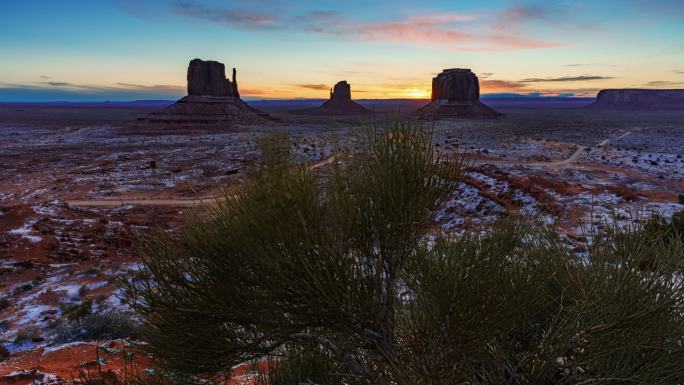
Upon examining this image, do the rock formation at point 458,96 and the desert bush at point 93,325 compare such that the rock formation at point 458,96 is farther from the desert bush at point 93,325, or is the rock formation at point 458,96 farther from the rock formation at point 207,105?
the desert bush at point 93,325

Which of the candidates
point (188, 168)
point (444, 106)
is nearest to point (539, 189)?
point (188, 168)

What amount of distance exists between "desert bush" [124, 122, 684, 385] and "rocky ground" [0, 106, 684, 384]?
1.53 ft

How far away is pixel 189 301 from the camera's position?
4.29 m

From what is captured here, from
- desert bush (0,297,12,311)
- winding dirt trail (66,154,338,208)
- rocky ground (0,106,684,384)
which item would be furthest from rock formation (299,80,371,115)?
desert bush (0,297,12,311)

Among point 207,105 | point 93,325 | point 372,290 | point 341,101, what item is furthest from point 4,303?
point 341,101

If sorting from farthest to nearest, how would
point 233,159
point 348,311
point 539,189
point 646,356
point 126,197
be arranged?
point 233,159, point 126,197, point 539,189, point 646,356, point 348,311

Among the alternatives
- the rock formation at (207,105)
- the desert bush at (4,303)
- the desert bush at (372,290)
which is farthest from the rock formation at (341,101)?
the desert bush at (372,290)

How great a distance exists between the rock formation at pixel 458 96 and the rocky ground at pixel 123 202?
74.1m

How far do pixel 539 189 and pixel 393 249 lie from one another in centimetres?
2233

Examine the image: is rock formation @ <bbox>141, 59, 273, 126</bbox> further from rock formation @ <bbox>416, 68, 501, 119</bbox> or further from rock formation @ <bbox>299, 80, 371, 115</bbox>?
rock formation @ <bbox>299, 80, 371, 115</bbox>

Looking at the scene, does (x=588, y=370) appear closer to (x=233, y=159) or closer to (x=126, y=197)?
(x=126, y=197)

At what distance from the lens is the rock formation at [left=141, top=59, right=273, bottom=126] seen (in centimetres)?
9625

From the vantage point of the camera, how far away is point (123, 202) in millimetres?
26562

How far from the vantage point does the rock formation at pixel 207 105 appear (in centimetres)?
9625
